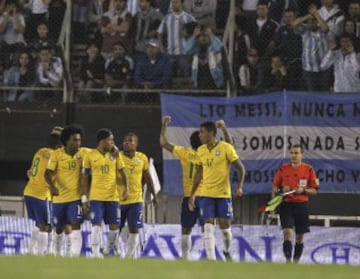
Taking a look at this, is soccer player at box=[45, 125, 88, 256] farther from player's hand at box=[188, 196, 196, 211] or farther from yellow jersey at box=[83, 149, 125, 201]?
player's hand at box=[188, 196, 196, 211]

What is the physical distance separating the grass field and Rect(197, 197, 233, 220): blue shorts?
25.9ft

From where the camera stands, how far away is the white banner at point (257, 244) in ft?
70.6

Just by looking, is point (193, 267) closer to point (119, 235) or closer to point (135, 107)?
point (119, 235)

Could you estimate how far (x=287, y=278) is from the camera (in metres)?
8.71

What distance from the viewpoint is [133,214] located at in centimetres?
1981

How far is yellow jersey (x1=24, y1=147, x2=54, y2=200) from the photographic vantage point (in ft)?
64.5

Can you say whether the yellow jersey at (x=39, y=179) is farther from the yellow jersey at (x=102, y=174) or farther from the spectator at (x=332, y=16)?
the spectator at (x=332, y=16)

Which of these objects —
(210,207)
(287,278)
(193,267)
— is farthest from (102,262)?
(210,207)

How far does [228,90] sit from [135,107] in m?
1.93

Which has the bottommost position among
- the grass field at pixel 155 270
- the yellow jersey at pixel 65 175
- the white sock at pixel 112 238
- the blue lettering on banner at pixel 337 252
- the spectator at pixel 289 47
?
the blue lettering on banner at pixel 337 252

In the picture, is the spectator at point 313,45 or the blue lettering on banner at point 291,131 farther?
the spectator at point 313,45

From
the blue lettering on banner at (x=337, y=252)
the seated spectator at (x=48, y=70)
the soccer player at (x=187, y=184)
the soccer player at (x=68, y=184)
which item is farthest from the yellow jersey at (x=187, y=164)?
the seated spectator at (x=48, y=70)

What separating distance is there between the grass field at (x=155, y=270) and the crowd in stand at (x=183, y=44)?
37.5ft

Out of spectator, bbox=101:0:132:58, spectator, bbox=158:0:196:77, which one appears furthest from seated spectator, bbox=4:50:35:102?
spectator, bbox=158:0:196:77
